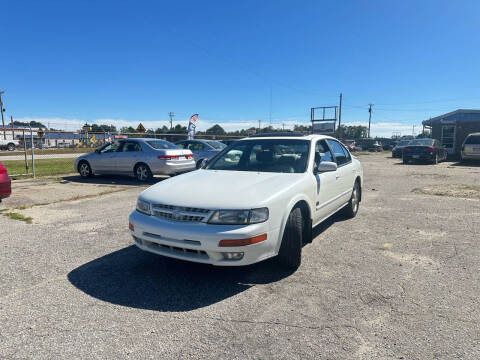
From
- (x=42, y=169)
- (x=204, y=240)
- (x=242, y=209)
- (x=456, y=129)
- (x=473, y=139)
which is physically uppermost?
(x=456, y=129)

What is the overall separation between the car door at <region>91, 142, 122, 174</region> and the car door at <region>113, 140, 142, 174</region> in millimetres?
169

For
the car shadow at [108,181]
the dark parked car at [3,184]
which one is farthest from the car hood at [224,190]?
the car shadow at [108,181]

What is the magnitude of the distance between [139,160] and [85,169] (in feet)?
7.96

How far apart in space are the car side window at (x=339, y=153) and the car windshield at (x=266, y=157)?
1028 mm

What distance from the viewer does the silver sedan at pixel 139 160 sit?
10336 millimetres

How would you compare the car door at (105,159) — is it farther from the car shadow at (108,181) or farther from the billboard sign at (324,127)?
the billboard sign at (324,127)

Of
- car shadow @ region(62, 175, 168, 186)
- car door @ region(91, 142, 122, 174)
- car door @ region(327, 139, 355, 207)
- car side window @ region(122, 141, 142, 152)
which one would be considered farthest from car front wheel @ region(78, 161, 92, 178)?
car door @ region(327, 139, 355, 207)

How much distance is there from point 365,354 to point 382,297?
93 cm

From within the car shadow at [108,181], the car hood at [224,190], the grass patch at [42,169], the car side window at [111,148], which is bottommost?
the car shadow at [108,181]

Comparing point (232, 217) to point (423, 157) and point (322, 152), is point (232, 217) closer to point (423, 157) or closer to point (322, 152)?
point (322, 152)

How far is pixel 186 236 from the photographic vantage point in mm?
2992

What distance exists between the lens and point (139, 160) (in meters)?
10.6

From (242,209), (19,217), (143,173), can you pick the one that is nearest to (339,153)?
(242,209)

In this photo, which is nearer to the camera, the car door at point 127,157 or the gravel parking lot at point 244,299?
the gravel parking lot at point 244,299
